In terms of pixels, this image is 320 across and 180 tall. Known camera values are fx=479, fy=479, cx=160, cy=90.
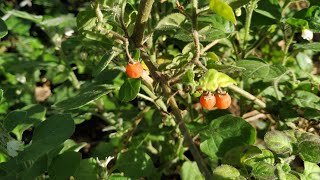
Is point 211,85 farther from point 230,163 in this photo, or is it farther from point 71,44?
point 71,44

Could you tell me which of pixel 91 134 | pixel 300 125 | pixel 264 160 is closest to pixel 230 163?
pixel 264 160

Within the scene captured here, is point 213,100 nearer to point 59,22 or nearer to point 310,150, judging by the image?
point 310,150

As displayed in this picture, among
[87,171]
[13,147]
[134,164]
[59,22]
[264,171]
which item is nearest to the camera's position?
[264,171]

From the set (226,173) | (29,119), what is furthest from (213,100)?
(29,119)

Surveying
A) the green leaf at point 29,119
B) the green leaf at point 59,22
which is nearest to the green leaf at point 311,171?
the green leaf at point 29,119

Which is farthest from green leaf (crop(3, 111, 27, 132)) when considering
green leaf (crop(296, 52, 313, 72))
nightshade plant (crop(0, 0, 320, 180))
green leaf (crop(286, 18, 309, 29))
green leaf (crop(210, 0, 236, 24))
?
green leaf (crop(296, 52, 313, 72))

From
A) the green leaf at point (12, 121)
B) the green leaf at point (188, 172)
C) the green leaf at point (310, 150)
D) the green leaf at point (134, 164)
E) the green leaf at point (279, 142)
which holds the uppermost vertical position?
the green leaf at point (12, 121)

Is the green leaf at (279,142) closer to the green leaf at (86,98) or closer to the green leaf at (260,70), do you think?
the green leaf at (260,70)

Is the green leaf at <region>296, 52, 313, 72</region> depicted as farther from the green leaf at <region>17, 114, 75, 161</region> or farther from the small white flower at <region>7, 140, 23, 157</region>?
the small white flower at <region>7, 140, 23, 157</region>
